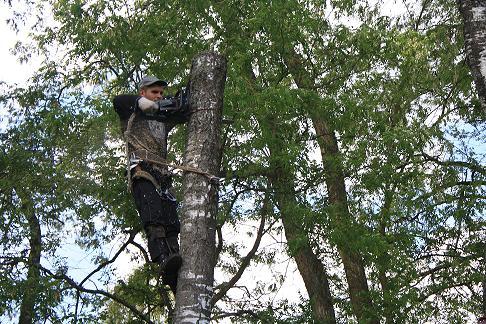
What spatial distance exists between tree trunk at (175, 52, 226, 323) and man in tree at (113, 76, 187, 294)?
8.6 inches

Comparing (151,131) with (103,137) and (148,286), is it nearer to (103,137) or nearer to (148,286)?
(148,286)

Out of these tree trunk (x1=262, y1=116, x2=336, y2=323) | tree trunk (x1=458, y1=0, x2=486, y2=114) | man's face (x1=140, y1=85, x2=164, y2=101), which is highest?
tree trunk (x1=262, y1=116, x2=336, y2=323)

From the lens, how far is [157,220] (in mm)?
4367

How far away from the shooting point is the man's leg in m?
4.22

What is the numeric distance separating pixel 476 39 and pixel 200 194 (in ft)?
8.97

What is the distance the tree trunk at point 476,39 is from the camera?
520cm

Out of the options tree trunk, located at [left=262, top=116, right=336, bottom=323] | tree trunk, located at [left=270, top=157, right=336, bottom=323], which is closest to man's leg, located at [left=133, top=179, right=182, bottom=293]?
tree trunk, located at [left=262, top=116, right=336, bottom=323]

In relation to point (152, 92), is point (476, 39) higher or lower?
higher

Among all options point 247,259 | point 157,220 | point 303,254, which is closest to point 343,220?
point 247,259

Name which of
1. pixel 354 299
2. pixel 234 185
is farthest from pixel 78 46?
pixel 354 299

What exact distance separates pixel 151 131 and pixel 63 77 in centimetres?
563

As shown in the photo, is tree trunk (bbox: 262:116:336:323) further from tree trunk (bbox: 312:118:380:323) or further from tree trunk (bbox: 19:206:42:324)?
tree trunk (bbox: 19:206:42:324)

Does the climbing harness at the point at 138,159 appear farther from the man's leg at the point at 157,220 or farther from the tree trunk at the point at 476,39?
the tree trunk at the point at 476,39

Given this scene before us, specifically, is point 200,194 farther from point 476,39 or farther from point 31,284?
point 31,284
